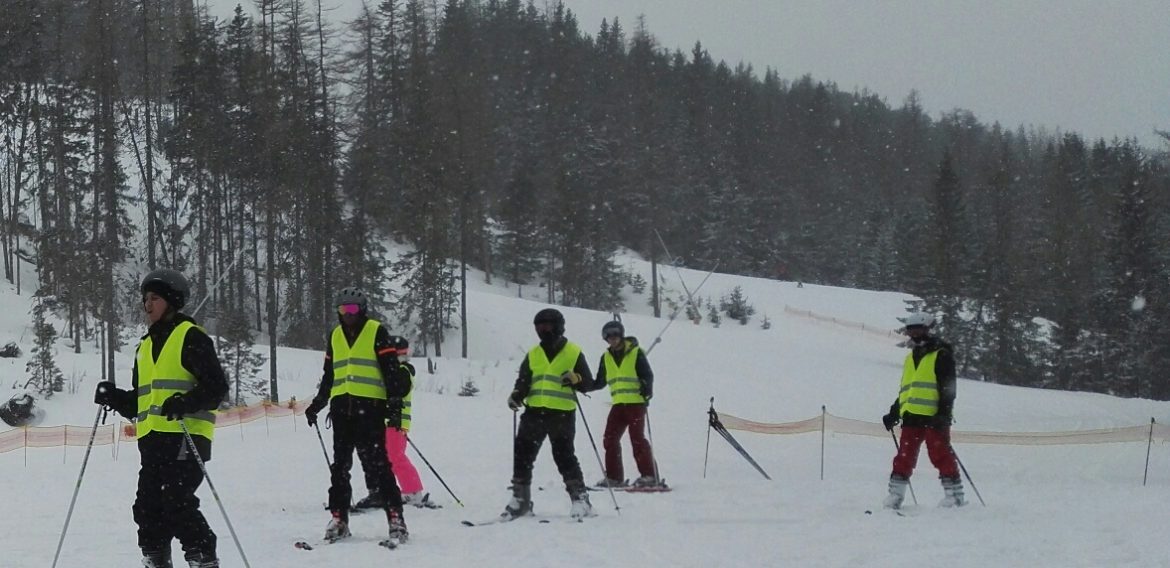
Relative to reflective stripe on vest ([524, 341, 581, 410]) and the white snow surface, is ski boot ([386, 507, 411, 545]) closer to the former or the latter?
Result: the white snow surface

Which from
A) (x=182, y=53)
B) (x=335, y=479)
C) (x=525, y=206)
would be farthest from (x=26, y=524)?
(x=525, y=206)

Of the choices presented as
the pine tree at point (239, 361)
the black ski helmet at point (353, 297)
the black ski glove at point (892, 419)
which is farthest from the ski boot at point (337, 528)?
the pine tree at point (239, 361)

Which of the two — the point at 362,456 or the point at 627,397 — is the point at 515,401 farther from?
the point at 627,397

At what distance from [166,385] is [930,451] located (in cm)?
643

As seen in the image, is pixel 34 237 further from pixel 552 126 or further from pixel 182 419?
pixel 552 126

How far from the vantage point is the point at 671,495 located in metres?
9.57

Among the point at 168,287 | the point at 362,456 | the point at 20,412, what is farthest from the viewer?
→ the point at 20,412

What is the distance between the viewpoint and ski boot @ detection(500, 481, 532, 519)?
795cm

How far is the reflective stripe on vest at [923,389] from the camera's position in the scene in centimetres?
884

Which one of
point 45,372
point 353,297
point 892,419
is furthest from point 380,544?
point 45,372

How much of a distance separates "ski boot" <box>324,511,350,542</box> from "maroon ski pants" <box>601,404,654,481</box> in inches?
150

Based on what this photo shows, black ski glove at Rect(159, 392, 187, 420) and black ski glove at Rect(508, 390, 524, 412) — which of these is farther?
black ski glove at Rect(508, 390, 524, 412)

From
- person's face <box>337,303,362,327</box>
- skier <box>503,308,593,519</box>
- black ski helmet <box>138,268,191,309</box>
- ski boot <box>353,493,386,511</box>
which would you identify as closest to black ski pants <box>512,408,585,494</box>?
skier <box>503,308,593,519</box>

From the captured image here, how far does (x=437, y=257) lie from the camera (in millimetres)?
39500
